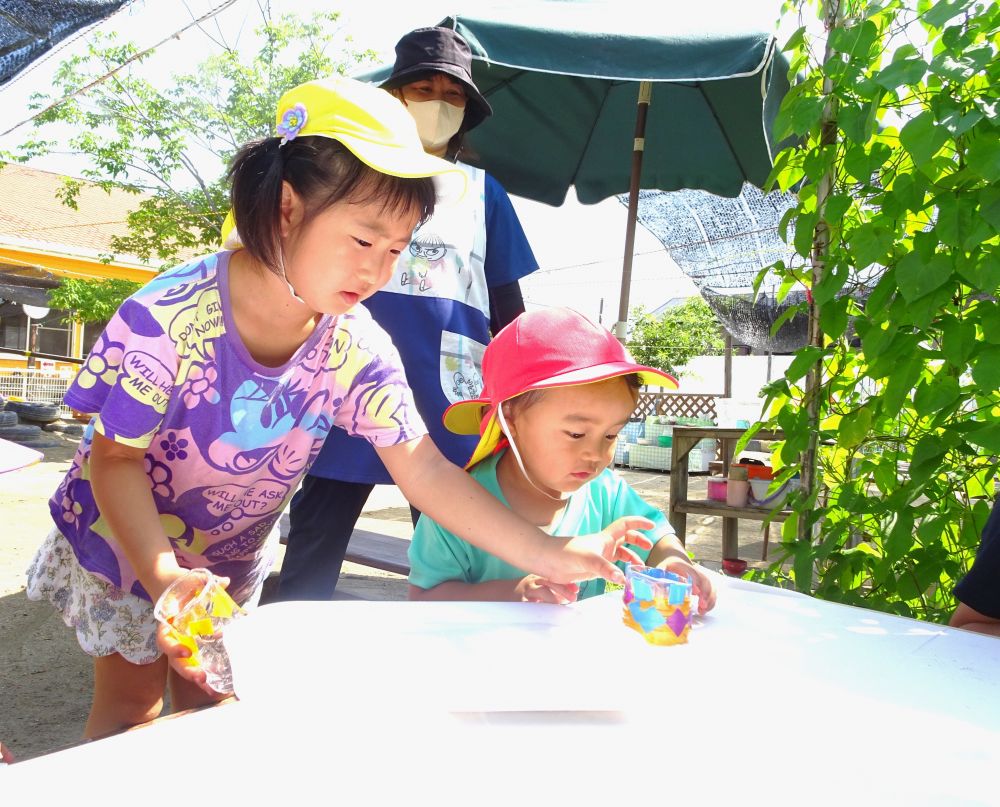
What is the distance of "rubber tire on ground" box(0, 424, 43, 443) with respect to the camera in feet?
29.5

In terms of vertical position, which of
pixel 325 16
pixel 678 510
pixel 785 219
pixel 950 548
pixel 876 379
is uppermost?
pixel 325 16

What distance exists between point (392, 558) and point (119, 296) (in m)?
9.71

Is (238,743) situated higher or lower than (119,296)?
lower

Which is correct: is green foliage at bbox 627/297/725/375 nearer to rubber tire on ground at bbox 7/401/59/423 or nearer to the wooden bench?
rubber tire on ground at bbox 7/401/59/423

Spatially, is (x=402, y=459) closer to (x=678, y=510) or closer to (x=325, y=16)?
(x=678, y=510)

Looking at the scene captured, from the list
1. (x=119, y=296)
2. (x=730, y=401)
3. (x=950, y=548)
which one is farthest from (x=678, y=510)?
(x=730, y=401)

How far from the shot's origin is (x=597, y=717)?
2.46 ft

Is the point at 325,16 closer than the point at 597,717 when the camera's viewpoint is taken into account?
No

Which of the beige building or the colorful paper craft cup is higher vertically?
the beige building

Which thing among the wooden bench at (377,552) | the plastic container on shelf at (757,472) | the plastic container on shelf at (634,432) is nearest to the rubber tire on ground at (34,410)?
the plastic container on shelf at (634,432)

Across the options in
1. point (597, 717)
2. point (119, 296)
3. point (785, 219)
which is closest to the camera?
point (597, 717)

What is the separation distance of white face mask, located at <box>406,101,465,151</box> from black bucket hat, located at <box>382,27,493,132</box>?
0.20 ft

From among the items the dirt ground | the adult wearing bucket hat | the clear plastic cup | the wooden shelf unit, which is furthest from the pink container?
the clear plastic cup

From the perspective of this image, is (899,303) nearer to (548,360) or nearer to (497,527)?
(548,360)
